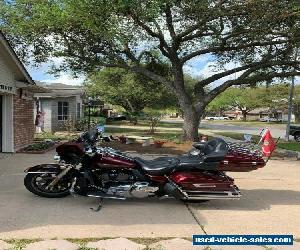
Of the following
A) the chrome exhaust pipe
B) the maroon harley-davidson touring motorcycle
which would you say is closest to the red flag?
the maroon harley-davidson touring motorcycle

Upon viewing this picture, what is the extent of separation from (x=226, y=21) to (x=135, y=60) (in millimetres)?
4744

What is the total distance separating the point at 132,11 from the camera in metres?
16.5

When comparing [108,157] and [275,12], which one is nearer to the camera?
[108,157]

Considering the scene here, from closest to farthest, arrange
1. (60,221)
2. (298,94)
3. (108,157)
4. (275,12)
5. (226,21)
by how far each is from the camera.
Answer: (60,221)
(108,157)
(275,12)
(226,21)
(298,94)

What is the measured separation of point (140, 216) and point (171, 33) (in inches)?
581

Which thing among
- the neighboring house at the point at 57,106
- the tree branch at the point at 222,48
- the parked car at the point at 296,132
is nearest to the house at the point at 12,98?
the tree branch at the point at 222,48

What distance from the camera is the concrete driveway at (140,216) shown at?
6.07 meters

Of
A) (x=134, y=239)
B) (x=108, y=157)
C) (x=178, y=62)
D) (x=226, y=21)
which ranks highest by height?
(x=226, y=21)

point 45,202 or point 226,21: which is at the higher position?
point 226,21

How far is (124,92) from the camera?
150ft

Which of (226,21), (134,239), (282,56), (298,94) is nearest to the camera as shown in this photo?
(134,239)

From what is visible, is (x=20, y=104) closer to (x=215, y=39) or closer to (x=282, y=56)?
(x=215, y=39)

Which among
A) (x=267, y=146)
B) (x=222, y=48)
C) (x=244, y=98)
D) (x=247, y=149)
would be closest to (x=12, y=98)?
(x=267, y=146)

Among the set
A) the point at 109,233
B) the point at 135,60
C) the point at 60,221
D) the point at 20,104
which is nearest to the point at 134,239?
the point at 109,233
